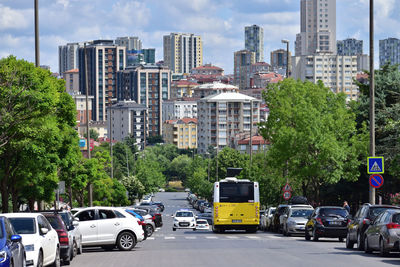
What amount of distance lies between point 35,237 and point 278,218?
101 feet

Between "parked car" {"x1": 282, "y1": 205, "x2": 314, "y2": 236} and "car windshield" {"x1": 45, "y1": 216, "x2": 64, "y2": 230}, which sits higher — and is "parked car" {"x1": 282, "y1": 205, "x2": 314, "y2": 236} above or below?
below

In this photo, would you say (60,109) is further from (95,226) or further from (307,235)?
(307,235)

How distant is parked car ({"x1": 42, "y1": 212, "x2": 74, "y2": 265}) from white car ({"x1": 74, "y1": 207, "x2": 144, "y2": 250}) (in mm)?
4921

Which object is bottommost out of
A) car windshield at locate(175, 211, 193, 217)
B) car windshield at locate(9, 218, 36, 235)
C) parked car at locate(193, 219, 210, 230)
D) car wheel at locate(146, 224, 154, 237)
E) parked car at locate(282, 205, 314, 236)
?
parked car at locate(193, 219, 210, 230)

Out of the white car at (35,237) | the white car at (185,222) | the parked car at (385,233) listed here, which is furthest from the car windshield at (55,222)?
the white car at (185,222)

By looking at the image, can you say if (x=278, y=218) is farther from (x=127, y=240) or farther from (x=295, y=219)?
(x=127, y=240)

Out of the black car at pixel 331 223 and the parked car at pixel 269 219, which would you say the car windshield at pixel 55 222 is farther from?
the parked car at pixel 269 219

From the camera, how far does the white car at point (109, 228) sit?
95.9 ft

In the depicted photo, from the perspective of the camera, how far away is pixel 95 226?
2933cm

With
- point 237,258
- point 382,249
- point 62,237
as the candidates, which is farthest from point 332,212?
point 62,237

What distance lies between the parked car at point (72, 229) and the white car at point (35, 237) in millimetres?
3612

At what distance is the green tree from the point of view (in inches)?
2274

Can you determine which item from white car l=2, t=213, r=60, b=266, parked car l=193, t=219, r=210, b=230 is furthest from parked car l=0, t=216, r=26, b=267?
parked car l=193, t=219, r=210, b=230

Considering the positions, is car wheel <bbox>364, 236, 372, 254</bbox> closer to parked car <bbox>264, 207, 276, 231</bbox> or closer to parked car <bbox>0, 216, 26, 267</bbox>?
parked car <bbox>0, 216, 26, 267</bbox>
